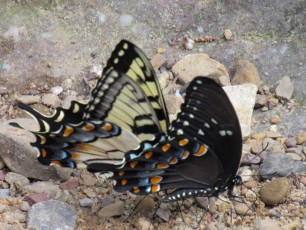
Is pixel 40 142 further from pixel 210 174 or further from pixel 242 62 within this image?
pixel 242 62

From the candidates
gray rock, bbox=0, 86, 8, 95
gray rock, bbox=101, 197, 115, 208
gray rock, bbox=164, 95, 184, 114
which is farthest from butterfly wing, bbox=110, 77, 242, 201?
gray rock, bbox=0, 86, 8, 95

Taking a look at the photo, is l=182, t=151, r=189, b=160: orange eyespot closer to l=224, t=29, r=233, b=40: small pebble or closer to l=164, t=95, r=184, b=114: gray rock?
l=164, t=95, r=184, b=114: gray rock

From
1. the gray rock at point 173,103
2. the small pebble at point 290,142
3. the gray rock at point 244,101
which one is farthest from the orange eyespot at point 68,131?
the small pebble at point 290,142

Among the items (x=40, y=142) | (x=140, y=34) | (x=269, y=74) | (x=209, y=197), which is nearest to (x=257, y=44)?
(x=269, y=74)

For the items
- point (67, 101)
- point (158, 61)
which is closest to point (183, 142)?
point (67, 101)

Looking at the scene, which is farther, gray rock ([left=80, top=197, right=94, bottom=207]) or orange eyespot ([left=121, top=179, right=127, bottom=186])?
gray rock ([left=80, top=197, right=94, bottom=207])

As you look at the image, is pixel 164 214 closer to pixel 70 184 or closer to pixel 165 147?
pixel 165 147

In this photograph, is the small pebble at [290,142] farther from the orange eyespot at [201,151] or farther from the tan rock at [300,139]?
the orange eyespot at [201,151]
